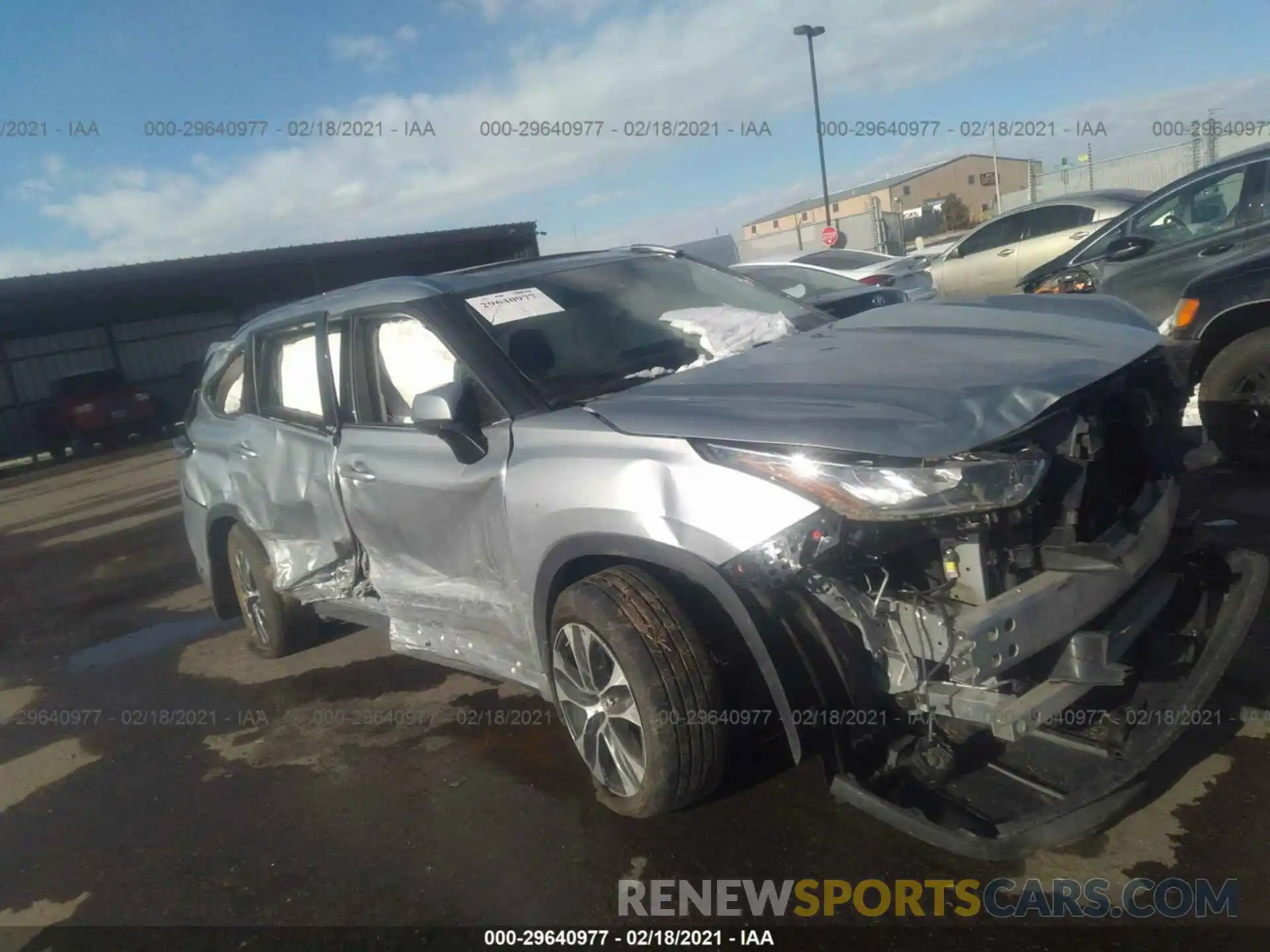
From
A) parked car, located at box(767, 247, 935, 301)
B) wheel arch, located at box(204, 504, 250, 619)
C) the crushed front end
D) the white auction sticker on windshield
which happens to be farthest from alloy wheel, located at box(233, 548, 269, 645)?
parked car, located at box(767, 247, 935, 301)

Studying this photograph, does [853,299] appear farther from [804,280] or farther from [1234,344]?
[804,280]

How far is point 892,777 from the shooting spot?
267 centimetres

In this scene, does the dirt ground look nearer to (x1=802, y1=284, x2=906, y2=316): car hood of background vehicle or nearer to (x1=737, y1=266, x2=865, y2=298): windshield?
(x1=802, y1=284, x2=906, y2=316): car hood of background vehicle

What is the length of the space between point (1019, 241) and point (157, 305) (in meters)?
22.1

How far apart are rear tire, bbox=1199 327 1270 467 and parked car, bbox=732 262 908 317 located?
1.75 m

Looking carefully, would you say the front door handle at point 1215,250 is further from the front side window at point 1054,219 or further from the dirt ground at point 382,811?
the front side window at point 1054,219

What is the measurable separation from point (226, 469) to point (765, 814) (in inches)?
139

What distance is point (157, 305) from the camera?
85.2ft

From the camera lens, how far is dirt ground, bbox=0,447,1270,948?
9.54ft

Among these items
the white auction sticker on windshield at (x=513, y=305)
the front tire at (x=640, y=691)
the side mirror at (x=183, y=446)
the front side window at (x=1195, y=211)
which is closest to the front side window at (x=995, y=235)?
the front side window at (x=1195, y=211)

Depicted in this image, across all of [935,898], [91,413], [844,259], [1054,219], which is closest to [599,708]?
[935,898]

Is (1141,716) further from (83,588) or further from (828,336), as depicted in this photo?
(83,588)

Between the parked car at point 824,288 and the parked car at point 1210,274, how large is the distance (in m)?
1.16

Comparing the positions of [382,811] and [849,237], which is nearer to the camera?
[382,811]
